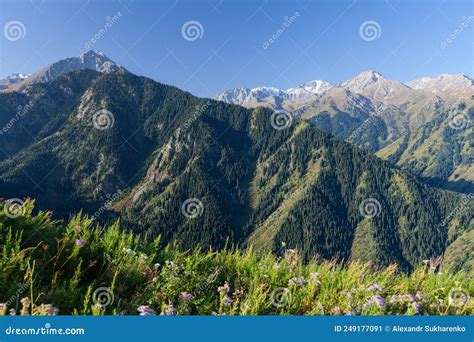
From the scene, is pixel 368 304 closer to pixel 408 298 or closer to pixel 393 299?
pixel 393 299

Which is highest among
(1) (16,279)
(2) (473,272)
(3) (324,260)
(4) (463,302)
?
(2) (473,272)

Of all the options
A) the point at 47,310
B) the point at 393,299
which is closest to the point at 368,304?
the point at 393,299

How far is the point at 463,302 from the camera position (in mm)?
6156

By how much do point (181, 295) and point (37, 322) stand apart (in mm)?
1896

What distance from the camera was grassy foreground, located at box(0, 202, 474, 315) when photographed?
18.3 ft

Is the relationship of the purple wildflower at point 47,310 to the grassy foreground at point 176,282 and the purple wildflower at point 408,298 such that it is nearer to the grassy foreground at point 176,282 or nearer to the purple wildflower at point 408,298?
the grassy foreground at point 176,282

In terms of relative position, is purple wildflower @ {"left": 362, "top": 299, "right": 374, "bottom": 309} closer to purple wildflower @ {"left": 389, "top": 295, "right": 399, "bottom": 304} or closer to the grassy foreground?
the grassy foreground

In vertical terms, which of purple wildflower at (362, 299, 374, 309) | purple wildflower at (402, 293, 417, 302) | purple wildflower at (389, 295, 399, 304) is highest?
purple wildflower at (402, 293, 417, 302)

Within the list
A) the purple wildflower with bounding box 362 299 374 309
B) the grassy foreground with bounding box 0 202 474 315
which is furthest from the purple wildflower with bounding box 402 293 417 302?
the purple wildflower with bounding box 362 299 374 309

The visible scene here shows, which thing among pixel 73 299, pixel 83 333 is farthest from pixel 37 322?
pixel 73 299

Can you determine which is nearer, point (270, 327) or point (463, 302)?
point (270, 327)

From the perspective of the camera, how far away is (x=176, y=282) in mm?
6184

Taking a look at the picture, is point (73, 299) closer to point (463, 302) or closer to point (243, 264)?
point (243, 264)

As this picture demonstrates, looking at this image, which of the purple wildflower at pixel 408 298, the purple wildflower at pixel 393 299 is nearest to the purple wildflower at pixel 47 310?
the purple wildflower at pixel 393 299
